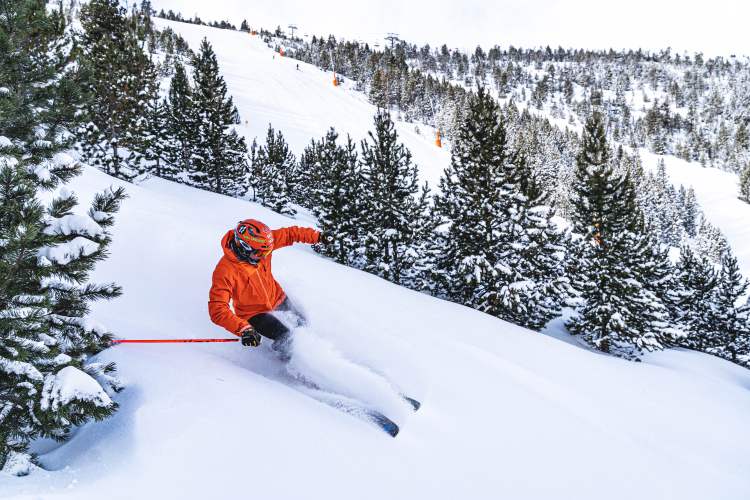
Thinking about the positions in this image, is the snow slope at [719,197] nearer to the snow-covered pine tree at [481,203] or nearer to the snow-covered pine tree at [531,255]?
the snow-covered pine tree at [531,255]

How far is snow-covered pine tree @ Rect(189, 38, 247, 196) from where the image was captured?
97.9 feet

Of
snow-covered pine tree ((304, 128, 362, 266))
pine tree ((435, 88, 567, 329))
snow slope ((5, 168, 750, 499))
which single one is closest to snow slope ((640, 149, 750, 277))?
pine tree ((435, 88, 567, 329))

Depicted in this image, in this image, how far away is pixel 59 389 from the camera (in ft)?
8.32

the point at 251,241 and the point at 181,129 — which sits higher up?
the point at 251,241

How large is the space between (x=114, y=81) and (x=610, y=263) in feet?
89.6

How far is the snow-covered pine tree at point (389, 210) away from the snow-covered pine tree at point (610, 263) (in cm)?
818

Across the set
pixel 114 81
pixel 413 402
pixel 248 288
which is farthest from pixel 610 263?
pixel 114 81

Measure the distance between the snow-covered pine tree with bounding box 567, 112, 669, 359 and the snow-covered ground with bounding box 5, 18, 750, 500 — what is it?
10182 millimetres

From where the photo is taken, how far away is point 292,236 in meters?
6.39

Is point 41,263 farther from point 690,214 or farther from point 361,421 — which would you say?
point 690,214

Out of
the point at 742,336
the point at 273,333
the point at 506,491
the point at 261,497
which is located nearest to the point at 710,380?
the point at 506,491

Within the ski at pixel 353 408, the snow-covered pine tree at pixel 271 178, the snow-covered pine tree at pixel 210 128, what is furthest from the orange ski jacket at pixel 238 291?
the snow-covered pine tree at pixel 271 178

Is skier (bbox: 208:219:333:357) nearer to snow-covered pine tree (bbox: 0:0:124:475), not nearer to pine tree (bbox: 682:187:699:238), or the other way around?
snow-covered pine tree (bbox: 0:0:124:475)

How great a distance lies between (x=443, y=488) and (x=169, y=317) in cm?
411
